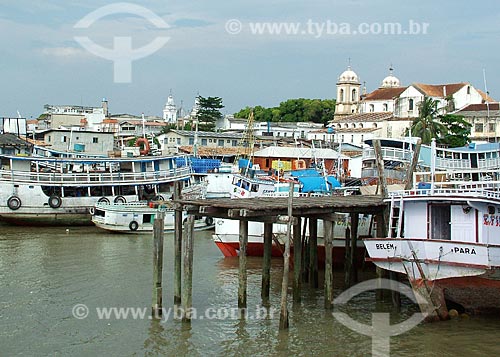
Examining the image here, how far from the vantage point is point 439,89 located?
77.9 meters

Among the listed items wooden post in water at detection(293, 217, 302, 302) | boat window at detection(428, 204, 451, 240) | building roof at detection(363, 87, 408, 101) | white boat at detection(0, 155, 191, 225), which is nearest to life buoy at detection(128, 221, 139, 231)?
white boat at detection(0, 155, 191, 225)

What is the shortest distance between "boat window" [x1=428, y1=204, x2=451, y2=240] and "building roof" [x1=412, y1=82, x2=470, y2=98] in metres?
57.0

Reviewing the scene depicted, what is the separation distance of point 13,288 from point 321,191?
1648 cm

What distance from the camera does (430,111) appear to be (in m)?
59.6

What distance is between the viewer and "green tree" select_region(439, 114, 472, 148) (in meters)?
57.8

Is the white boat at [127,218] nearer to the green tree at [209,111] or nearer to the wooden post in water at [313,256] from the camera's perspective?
the wooden post in water at [313,256]

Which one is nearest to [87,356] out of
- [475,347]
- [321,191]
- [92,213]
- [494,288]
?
[475,347]

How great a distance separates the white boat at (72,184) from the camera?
1617 inches

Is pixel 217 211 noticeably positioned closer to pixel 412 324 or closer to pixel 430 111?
pixel 412 324

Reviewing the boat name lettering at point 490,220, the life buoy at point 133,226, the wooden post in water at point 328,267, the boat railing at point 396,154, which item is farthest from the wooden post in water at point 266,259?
the boat railing at point 396,154

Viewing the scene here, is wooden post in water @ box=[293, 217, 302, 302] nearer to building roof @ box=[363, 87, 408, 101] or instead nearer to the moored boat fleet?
the moored boat fleet

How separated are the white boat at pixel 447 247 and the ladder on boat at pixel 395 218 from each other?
36 millimetres

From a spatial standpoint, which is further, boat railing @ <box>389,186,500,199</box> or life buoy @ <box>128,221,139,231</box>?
life buoy @ <box>128,221,139,231</box>

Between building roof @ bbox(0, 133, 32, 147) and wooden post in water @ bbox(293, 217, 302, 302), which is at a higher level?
building roof @ bbox(0, 133, 32, 147)
